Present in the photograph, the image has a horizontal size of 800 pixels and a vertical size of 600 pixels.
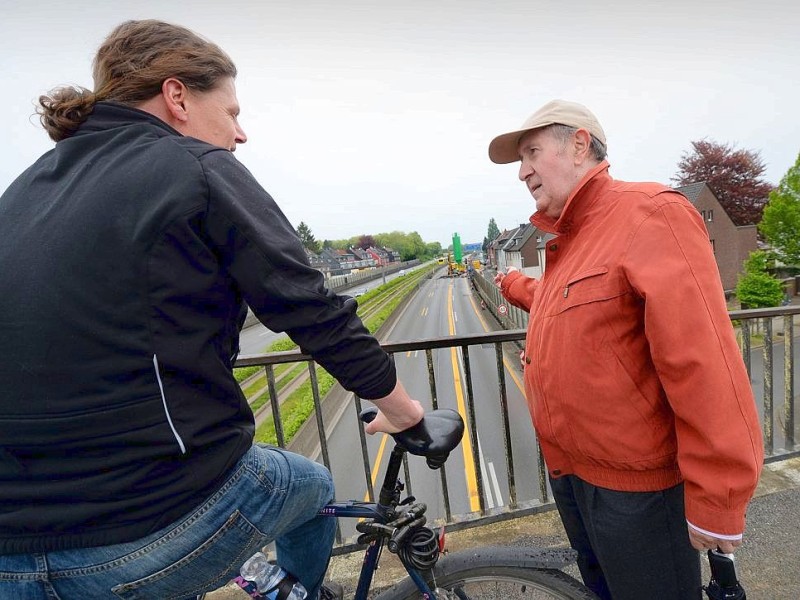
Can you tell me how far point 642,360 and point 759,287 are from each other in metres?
31.2

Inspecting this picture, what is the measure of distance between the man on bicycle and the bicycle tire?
0.71 m

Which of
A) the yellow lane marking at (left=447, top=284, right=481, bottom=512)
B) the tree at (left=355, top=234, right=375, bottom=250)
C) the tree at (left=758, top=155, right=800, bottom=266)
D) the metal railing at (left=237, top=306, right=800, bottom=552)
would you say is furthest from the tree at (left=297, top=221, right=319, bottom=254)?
the metal railing at (left=237, top=306, right=800, bottom=552)

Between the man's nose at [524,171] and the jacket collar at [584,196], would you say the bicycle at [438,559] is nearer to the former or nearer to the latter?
the jacket collar at [584,196]

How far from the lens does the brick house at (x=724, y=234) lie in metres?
32.4

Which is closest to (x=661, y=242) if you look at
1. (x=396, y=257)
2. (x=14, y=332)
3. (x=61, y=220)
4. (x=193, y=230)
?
(x=193, y=230)

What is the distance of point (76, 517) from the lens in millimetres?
923

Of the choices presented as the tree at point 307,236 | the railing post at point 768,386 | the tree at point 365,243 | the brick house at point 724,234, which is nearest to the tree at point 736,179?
the brick house at point 724,234

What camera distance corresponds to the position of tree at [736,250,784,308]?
24.2 meters

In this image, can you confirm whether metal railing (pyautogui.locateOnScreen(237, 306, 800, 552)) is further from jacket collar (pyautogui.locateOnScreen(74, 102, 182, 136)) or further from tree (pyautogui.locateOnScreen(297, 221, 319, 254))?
tree (pyautogui.locateOnScreen(297, 221, 319, 254))

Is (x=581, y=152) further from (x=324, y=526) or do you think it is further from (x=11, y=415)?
(x=11, y=415)

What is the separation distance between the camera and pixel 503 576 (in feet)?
4.86

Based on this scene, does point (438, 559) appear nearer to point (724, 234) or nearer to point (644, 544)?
point (644, 544)

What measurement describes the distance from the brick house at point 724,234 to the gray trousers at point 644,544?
38277mm

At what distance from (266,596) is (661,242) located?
1.69 metres
